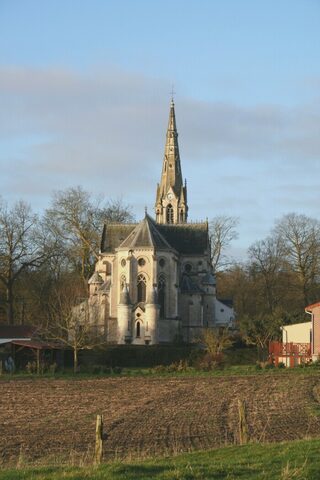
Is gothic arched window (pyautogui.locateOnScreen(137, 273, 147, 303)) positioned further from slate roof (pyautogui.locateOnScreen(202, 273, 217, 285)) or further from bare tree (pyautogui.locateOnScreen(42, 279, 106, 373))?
slate roof (pyautogui.locateOnScreen(202, 273, 217, 285))

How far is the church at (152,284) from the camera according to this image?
63.5 metres

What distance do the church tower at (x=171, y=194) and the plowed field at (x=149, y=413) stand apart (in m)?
49.9

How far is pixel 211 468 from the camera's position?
11.5 meters

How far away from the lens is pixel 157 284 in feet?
213

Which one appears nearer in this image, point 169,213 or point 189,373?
point 189,373

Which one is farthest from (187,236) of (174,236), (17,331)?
(17,331)

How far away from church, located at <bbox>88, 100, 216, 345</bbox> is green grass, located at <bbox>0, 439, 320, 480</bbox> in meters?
49.5

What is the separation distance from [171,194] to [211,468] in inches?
2885

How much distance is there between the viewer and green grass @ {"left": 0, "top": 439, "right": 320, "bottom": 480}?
10.8 meters

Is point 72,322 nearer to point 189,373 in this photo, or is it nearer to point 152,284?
point 189,373

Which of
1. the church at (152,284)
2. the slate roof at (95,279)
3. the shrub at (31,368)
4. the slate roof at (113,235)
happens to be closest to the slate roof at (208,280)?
the church at (152,284)

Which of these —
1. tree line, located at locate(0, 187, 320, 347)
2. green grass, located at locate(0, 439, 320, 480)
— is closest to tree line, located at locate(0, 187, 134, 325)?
tree line, located at locate(0, 187, 320, 347)

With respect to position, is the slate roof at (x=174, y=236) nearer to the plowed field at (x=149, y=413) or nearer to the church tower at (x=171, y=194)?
the church tower at (x=171, y=194)

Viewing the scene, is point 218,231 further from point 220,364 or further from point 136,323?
point 220,364
